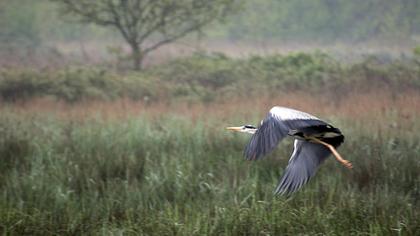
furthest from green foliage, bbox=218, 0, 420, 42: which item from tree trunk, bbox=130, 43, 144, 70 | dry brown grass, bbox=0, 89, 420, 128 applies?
dry brown grass, bbox=0, 89, 420, 128

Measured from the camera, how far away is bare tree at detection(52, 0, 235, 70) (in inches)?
502

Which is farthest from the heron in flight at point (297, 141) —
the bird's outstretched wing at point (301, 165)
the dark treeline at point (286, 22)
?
the dark treeline at point (286, 22)

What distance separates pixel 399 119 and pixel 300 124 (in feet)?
10.9

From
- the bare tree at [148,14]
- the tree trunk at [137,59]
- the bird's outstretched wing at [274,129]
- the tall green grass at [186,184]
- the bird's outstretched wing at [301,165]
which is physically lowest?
the tall green grass at [186,184]

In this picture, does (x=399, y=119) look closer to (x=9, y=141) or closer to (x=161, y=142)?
(x=161, y=142)

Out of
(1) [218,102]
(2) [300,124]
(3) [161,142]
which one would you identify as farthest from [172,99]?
(2) [300,124]

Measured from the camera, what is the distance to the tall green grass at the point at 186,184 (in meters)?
4.56

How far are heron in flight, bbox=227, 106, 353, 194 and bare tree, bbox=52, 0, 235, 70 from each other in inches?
326

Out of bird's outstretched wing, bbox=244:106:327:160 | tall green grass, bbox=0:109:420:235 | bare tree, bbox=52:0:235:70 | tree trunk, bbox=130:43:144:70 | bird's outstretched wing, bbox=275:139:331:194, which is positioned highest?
bare tree, bbox=52:0:235:70

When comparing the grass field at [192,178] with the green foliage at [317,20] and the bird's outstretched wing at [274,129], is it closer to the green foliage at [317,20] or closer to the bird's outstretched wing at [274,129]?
the bird's outstretched wing at [274,129]

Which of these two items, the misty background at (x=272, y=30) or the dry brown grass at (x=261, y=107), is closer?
the dry brown grass at (x=261, y=107)

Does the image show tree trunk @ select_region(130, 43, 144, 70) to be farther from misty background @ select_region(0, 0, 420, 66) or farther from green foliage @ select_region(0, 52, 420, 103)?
misty background @ select_region(0, 0, 420, 66)

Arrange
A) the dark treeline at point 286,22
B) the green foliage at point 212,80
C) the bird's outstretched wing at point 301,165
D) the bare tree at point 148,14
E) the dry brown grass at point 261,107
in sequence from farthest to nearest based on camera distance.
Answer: the dark treeline at point 286,22, the bare tree at point 148,14, the green foliage at point 212,80, the dry brown grass at point 261,107, the bird's outstretched wing at point 301,165

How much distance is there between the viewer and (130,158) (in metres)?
6.11
